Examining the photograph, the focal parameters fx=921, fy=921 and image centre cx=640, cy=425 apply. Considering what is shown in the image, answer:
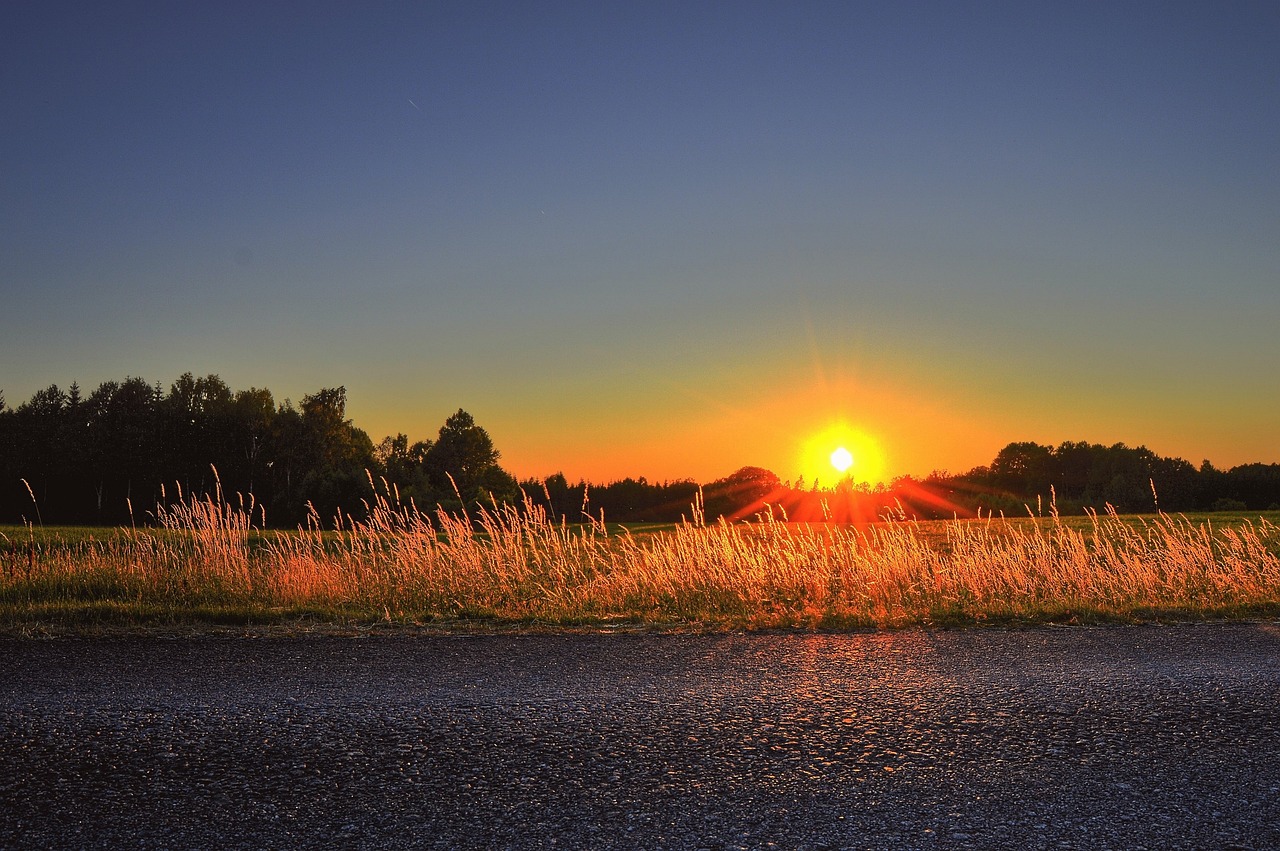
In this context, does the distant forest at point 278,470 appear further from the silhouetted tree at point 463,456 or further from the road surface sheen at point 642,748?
the road surface sheen at point 642,748

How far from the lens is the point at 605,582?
10531 millimetres

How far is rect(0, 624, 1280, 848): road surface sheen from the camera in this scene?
11.2 feet

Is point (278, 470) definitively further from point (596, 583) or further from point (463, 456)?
point (596, 583)

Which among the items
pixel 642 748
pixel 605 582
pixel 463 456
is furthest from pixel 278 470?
pixel 642 748

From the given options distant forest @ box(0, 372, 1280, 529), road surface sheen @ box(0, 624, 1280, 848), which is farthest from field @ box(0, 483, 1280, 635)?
distant forest @ box(0, 372, 1280, 529)

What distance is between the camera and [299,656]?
684cm

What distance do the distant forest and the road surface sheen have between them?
42.6 m

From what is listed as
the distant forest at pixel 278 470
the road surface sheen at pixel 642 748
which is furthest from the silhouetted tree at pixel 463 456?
the road surface sheen at pixel 642 748

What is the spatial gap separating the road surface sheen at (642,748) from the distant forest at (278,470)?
140 feet

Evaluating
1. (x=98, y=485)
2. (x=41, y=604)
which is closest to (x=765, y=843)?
(x=41, y=604)

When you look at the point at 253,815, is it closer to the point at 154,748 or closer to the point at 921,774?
the point at 154,748

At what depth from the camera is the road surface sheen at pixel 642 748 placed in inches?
134

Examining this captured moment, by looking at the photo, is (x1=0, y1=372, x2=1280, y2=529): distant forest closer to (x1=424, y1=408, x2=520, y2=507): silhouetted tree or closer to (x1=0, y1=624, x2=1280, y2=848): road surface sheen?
(x1=424, y1=408, x2=520, y2=507): silhouetted tree

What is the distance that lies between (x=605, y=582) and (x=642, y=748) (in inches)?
244
